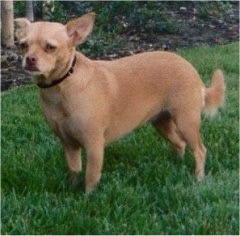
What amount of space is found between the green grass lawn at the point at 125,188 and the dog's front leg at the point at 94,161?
2.9 inches

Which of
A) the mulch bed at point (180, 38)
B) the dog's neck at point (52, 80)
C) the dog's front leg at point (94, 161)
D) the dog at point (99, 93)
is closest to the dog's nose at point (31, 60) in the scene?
the dog at point (99, 93)

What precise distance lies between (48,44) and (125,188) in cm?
105

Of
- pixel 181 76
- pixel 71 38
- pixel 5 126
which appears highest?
pixel 71 38

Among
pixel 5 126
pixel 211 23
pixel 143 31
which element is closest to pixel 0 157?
pixel 5 126

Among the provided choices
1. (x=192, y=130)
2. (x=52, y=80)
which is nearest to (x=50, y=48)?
(x=52, y=80)

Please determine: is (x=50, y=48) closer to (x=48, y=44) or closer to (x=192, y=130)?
(x=48, y=44)

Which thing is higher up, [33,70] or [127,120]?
[33,70]

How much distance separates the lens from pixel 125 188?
4.89m

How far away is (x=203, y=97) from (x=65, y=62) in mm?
1304

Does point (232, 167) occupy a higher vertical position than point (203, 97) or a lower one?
lower

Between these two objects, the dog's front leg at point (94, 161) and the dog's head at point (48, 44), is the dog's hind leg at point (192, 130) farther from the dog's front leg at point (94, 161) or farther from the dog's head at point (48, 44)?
the dog's head at point (48, 44)

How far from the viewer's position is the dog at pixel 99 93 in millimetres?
4691

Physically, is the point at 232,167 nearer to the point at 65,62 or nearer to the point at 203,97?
the point at 203,97

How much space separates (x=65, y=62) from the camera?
4.77 meters
